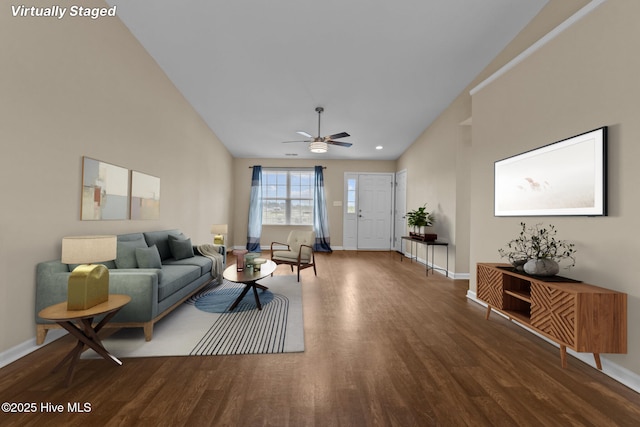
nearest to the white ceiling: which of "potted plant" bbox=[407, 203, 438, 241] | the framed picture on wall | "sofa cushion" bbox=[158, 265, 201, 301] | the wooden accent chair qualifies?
the framed picture on wall

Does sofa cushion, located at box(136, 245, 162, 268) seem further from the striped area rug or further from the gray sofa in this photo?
the striped area rug

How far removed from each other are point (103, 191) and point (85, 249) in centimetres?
134

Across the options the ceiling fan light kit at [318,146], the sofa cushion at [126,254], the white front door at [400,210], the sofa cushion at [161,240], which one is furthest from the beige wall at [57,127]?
the white front door at [400,210]

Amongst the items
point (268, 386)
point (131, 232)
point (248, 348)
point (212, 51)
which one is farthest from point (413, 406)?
point (212, 51)

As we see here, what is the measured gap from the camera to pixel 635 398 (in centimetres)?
164

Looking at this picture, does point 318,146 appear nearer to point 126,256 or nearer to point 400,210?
point 126,256

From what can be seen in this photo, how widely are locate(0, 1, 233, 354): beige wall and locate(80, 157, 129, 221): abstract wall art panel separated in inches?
2.7

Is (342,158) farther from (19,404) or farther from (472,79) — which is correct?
(19,404)

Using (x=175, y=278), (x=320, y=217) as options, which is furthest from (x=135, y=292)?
(x=320, y=217)

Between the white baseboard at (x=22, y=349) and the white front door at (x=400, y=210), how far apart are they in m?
6.68

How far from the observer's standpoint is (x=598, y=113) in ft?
6.48

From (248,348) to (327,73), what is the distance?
3520 mm

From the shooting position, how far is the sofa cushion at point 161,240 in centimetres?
345

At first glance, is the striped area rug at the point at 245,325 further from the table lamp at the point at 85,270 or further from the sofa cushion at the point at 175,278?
the table lamp at the point at 85,270
